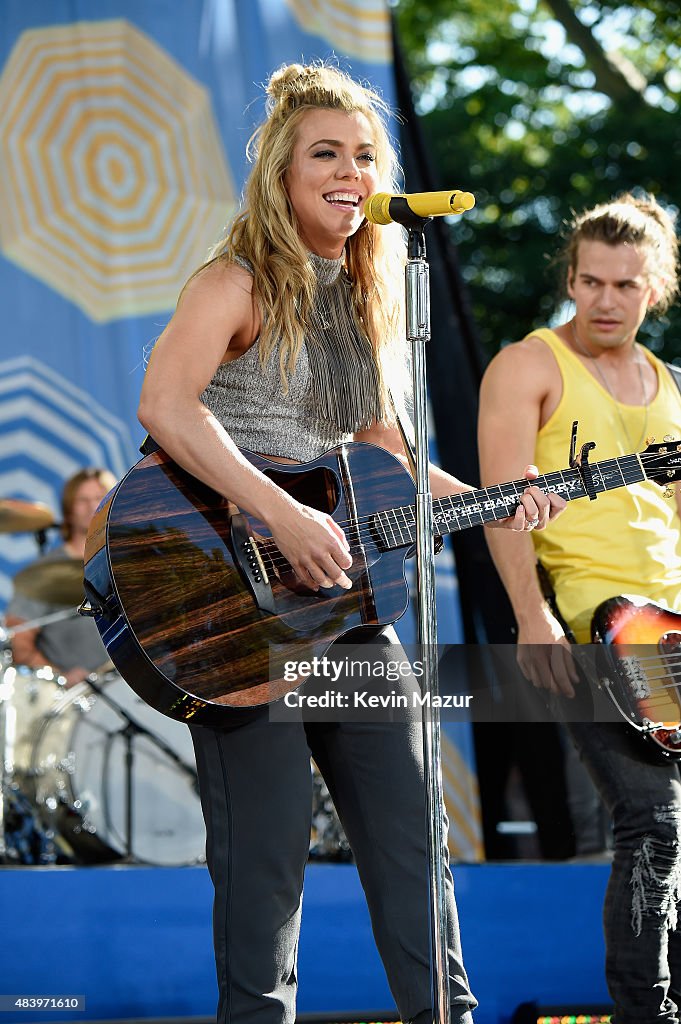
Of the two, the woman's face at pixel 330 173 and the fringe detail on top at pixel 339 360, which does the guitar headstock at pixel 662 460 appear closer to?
the fringe detail on top at pixel 339 360

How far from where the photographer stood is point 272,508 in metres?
2.12

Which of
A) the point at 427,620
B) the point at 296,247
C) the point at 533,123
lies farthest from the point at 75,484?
the point at 533,123

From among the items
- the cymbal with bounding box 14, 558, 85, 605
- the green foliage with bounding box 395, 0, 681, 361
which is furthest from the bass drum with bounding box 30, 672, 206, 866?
the green foliage with bounding box 395, 0, 681, 361

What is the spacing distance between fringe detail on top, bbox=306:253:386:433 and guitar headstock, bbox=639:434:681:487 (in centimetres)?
56

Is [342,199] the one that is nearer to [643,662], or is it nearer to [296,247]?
[296,247]

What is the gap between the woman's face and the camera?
2.29 meters

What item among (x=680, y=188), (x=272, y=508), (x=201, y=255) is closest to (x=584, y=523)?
(x=272, y=508)

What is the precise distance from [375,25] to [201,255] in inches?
43.4

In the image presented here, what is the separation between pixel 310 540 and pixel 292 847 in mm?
543

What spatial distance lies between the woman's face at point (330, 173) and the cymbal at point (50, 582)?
8.80 ft

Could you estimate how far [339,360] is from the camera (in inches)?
92.7

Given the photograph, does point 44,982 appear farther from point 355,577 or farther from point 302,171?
point 302,171

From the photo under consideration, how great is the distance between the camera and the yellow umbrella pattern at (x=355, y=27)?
15.0 ft

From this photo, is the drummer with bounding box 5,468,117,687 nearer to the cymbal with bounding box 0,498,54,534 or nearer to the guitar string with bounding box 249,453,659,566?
the cymbal with bounding box 0,498,54,534
